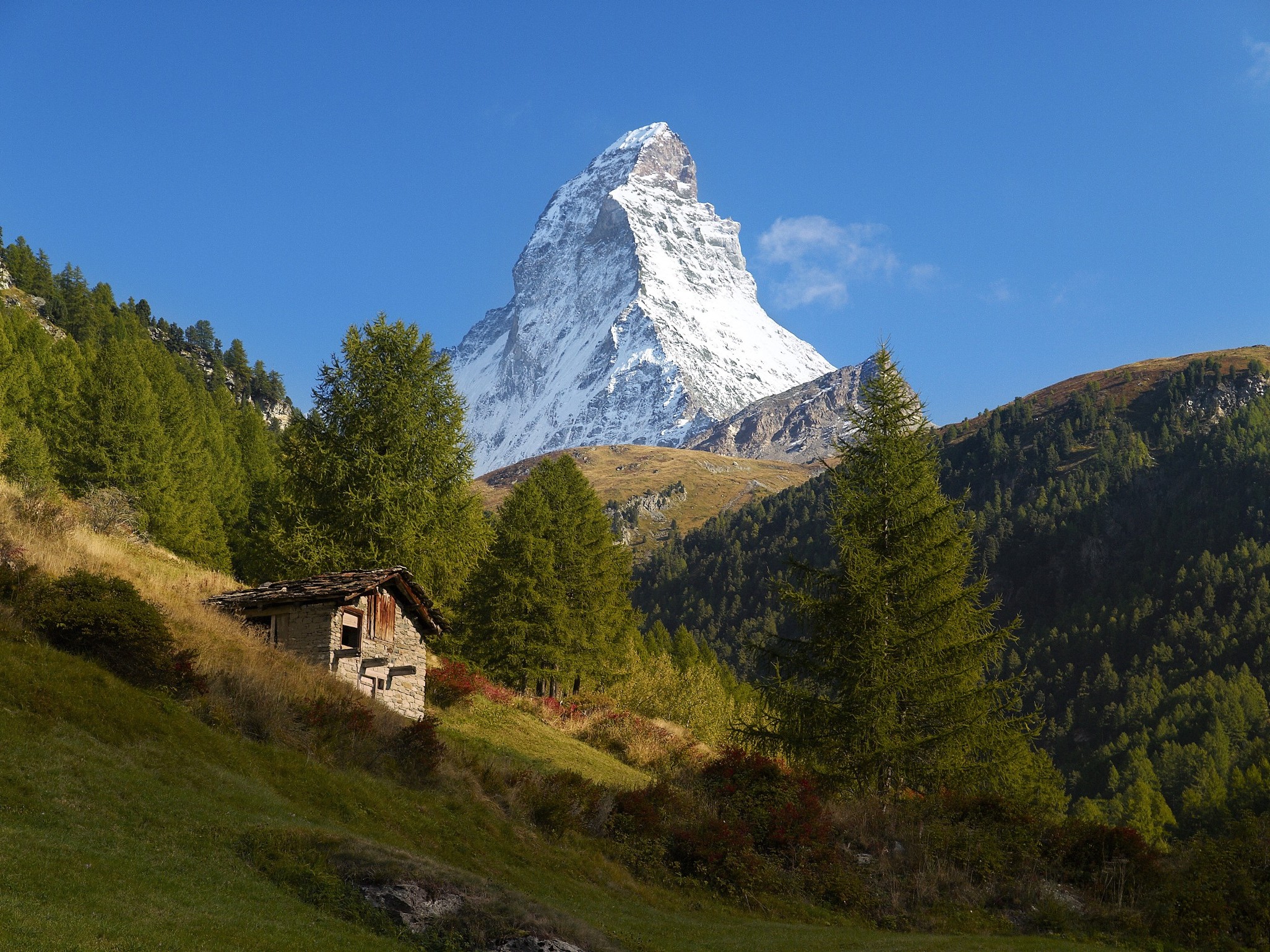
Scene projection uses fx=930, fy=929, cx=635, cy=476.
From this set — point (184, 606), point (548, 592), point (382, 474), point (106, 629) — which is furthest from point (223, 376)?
point (106, 629)

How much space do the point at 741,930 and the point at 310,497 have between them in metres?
20.8

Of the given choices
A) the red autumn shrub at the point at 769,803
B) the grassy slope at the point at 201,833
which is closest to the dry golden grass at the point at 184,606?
the grassy slope at the point at 201,833

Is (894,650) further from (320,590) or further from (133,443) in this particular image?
(133,443)

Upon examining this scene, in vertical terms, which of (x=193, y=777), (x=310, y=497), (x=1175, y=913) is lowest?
(x=1175, y=913)

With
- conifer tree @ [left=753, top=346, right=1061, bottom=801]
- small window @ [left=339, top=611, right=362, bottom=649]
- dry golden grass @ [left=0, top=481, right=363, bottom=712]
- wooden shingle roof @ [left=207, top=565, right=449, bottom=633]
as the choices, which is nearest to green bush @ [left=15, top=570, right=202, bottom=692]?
dry golden grass @ [left=0, top=481, right=363, bottom=712]

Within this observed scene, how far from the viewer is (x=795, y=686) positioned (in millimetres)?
26047

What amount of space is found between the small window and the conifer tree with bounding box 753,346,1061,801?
11.4m

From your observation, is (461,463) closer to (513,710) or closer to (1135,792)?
(513,710)

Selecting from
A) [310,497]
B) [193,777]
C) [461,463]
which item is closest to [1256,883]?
[193,777]

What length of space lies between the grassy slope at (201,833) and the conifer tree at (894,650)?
18.2ft

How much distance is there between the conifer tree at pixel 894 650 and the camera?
2408 centimetres

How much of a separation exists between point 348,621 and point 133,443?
28.8 metres

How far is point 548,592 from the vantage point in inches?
1726

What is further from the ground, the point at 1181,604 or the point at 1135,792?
the point at 1181,604
